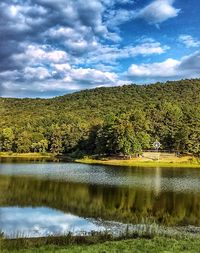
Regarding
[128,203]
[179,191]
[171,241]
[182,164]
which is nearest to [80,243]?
[171,241]

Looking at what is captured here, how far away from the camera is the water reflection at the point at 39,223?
28.2m

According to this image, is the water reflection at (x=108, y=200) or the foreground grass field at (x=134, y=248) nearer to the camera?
the foreground grass field at (x=134, y=248)

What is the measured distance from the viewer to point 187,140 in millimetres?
113000

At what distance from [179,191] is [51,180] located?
753 inches

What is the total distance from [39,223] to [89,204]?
33.3 feet

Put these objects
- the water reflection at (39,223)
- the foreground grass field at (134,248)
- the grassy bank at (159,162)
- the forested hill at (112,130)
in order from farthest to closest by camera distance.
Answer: the forested hill at (112,130), the grassy bank at (159,162), the water reflection at (39,223), the foreground grass field at (134,248)

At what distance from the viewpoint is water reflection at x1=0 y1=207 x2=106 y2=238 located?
28.2m

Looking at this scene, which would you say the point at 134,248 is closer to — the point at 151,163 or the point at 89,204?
the point at 89,204

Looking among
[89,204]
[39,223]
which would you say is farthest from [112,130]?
[39,223]

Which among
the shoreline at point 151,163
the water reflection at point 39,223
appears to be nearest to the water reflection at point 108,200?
the water reflection at point 39,223

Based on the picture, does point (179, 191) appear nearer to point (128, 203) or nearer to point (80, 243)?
point (128, 203)

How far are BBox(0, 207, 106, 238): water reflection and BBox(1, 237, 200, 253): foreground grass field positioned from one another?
22.3 feet

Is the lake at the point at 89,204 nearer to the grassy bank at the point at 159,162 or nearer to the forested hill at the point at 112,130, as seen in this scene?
the grassy bank at the point at 159,162

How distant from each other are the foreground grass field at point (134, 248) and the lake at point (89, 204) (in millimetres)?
6840
